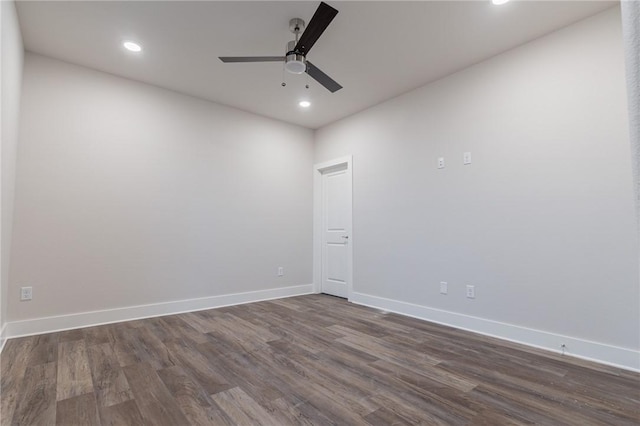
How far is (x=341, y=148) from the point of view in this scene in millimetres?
4801

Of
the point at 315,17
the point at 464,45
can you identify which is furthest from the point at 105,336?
the point at 464,45

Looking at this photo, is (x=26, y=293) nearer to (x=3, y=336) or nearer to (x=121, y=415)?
(x=3, y=336)

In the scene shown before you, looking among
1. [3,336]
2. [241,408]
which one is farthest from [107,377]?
[3,336]

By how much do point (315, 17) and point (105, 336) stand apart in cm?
328

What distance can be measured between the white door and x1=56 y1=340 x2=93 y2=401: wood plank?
10.2ft

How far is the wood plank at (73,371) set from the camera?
1945 millimetres

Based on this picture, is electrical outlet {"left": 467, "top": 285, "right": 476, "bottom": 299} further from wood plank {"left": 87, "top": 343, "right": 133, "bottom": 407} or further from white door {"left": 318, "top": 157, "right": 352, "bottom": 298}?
wood plank {"left": 87, "top": 343, "right": 133, "bottom": 407}

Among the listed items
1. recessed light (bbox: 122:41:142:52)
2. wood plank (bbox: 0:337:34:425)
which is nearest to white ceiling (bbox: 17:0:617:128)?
recessed light (bbox: 122:41:142:52)

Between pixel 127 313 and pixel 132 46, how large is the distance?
2.76m

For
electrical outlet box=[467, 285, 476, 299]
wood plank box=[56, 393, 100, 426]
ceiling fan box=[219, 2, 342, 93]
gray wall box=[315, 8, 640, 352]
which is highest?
ceiling fan box=[219, 2, 342, 93]

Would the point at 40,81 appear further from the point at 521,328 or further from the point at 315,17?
the point at 521,328

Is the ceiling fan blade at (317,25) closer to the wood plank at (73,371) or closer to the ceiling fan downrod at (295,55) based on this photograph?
the ceiling fan downrod at (295,55)

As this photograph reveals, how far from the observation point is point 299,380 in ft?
6.88

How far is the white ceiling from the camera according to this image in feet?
8.08
